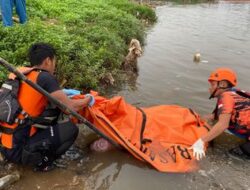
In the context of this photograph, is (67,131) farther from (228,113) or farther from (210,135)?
(228,113)

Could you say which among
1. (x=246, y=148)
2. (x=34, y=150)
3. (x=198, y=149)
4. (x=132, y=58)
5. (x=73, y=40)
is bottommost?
(x=132, y=58)

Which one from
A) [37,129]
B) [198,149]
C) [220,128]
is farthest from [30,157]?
[220,128]

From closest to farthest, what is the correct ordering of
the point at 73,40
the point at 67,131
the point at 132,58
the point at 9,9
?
the point at 67,131
the point at 73,40
the point at 9,9
the point at 132,58

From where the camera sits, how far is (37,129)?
4512 millimetres

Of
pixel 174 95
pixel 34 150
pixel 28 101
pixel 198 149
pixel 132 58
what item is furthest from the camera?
pixel 132 58

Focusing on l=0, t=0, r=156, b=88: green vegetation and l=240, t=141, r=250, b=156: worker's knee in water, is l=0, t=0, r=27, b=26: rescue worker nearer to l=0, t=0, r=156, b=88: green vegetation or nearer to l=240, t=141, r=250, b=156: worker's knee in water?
l=0, t=0, r=156, b=88: green vegetation

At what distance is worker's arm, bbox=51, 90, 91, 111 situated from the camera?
14.1 feet

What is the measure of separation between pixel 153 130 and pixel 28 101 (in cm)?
191

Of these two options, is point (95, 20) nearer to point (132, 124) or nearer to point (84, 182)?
point (132, 124)

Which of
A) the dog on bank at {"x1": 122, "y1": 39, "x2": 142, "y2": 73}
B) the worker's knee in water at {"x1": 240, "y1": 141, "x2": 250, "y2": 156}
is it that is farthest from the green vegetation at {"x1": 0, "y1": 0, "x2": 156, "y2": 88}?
the worker's knee in water at {"x1": 240, "y1": 141, "x2": 250, "y2": 156}

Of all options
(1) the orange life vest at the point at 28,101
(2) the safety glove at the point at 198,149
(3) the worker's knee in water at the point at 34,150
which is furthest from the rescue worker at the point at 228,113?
(1) the orange life vest at the point at 28,101

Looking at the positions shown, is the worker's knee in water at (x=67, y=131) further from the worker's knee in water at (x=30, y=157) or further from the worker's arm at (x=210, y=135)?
the worker's arm at (x=210, y=135)

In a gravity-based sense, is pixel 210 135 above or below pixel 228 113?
below

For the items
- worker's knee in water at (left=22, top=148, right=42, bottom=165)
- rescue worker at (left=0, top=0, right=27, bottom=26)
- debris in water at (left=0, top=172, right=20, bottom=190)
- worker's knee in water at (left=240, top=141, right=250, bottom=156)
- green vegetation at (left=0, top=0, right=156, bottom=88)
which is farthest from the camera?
rescue worker at (left=0, top=0, right=27, bottom=26)
